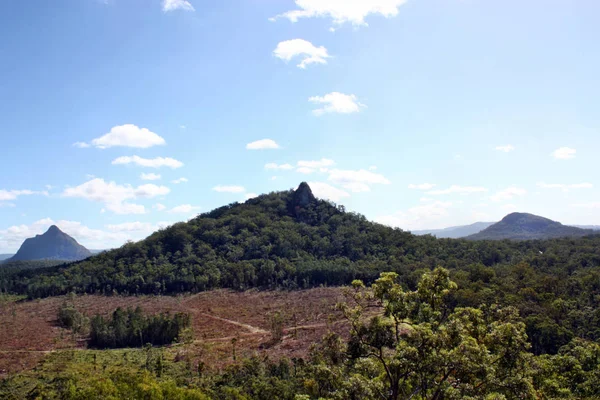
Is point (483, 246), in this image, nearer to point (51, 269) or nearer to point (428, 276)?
point (428, 276)

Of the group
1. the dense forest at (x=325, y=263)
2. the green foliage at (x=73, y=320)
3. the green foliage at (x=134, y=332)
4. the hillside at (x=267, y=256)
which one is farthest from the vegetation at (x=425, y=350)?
the hillside at (x=267, y=256)

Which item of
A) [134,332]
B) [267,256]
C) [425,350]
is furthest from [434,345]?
[267,256]

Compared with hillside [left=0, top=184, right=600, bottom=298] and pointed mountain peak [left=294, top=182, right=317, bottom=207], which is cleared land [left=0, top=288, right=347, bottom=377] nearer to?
hillside [left=0, top=184, right=600, bottom=298]

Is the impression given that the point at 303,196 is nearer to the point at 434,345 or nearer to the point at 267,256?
the point at 267,256

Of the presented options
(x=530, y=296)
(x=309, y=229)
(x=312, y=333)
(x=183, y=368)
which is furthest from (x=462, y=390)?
(x=309, y=229)

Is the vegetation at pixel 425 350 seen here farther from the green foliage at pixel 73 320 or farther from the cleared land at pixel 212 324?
the green foliage at pixel 73 320

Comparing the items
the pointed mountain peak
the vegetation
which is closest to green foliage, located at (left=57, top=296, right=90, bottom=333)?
the vegetation
